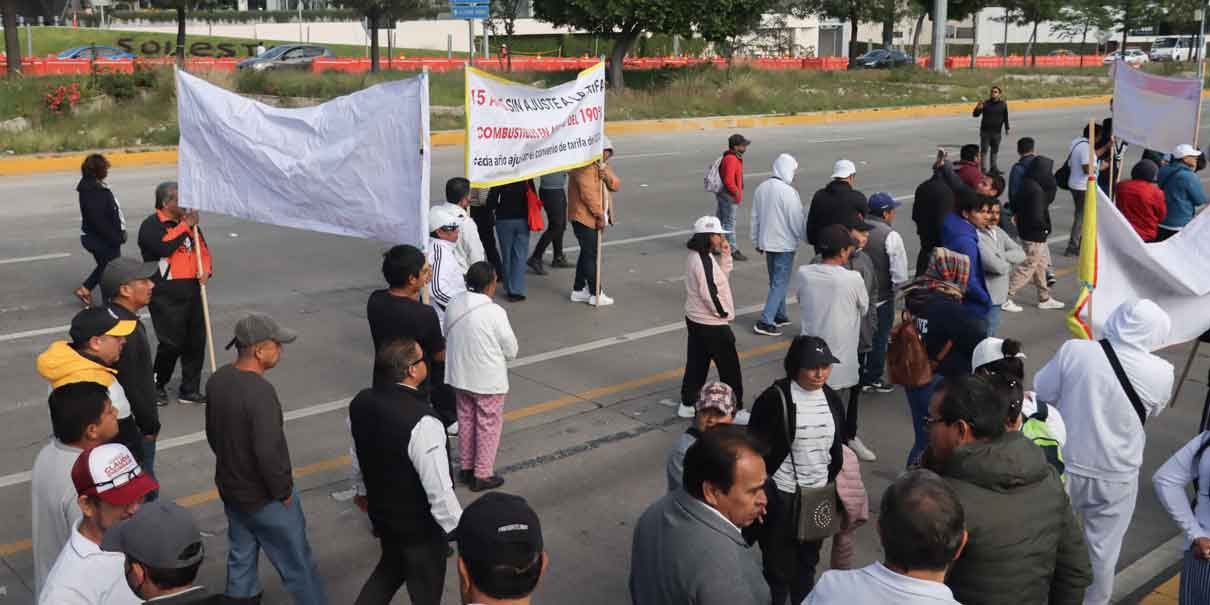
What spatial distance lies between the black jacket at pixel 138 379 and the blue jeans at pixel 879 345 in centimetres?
554

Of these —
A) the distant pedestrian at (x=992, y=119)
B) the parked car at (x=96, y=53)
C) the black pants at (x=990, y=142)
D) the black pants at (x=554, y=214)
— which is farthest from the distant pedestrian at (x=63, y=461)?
the parked car at (x=96, y=53)

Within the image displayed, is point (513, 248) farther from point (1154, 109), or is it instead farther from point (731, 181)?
point (1154, 109)

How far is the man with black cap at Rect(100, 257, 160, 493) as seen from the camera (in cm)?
552

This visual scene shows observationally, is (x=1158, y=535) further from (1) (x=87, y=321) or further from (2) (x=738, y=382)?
(1) (x=87, y=321)

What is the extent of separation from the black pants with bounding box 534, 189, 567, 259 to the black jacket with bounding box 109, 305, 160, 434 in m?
6.79

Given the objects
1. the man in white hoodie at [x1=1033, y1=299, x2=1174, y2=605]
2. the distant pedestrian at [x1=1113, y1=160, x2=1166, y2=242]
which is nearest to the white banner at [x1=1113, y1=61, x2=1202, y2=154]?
the distant pedestrian at [x1=1113, y1=160, x2=1166, y2=242]

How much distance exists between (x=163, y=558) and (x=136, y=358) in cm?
267

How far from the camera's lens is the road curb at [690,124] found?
67.9ft

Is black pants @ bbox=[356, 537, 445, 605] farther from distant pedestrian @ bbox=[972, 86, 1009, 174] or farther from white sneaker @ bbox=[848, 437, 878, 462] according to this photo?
distant pedestrian @ bbox=[972, 86, 1009, 174]

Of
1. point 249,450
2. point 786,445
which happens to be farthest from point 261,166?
point 786,445

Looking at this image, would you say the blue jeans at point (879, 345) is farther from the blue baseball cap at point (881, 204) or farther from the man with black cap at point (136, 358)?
the man with black cap at point (136, 358)

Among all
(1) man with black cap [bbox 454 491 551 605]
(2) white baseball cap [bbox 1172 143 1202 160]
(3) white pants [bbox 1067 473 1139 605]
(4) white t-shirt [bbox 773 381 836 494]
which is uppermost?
(2) white baseball cap [bbox 1172 143 1202 160]

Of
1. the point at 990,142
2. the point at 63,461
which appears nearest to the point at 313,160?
the point at 63,461

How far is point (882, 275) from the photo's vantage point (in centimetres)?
886
